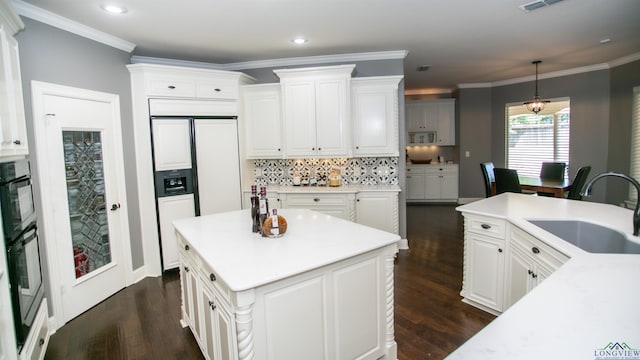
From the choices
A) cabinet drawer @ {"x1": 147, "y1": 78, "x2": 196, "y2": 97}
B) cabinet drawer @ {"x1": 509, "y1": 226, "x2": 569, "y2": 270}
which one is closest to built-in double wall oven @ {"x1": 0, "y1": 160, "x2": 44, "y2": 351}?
→ cabinet drawer @ {"x1": 147, "y1": 78, "x2": 196, "y2": 97}

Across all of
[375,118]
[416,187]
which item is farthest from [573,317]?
[416,187]

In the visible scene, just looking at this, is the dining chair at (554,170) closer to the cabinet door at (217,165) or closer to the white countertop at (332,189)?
the white countertop at (332,189)

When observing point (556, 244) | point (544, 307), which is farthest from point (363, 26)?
point (544, 307)

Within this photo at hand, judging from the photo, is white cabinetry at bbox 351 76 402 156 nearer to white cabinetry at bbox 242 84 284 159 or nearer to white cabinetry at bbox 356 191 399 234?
white cabinetry at bbox 356 191 399 234

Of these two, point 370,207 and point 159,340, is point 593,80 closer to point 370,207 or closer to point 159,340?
point 370,207

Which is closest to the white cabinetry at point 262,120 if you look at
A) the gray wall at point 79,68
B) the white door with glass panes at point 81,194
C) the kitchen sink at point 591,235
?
the gray wall at point 79,68

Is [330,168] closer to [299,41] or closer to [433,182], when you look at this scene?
[299,41]

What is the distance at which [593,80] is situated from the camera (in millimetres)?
5891

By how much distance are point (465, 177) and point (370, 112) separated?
14.5 feet

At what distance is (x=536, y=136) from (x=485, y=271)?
16.9 ft

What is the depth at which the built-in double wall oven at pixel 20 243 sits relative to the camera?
1.91 meters

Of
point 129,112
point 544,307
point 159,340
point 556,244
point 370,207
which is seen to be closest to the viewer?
point 544,307

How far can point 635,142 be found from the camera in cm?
521

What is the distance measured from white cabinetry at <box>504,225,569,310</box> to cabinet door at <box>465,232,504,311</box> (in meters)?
0.08
